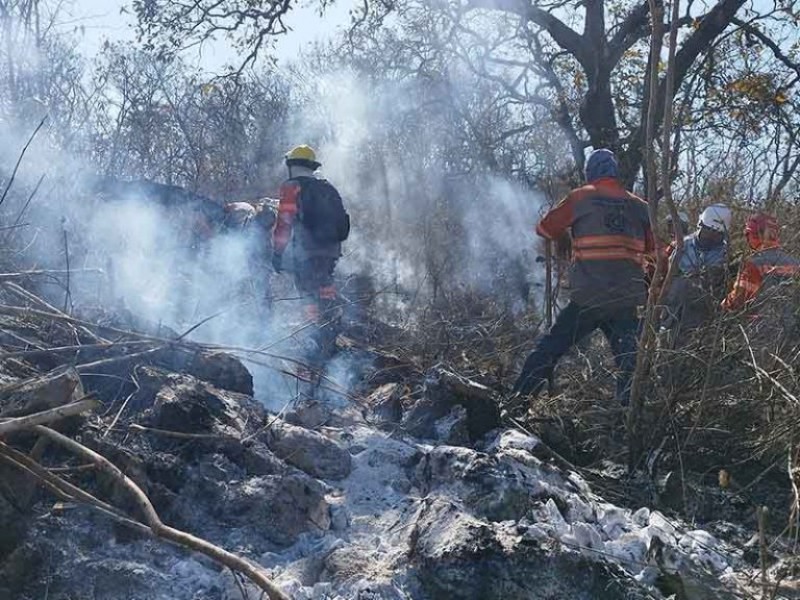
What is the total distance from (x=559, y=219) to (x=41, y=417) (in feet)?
10.5

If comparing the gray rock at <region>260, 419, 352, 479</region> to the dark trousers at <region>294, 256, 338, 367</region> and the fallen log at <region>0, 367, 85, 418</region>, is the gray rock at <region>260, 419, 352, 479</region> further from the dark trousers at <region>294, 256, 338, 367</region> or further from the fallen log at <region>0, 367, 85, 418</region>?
the dark trousers at <region>294, 256, 338, 367</region>

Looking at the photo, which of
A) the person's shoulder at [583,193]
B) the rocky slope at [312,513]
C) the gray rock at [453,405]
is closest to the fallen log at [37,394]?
the rocky slope at [312,513]

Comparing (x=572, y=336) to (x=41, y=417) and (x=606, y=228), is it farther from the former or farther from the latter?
(x=41, y=417)

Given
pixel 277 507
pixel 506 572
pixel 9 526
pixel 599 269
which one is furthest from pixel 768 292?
pixel 9 526

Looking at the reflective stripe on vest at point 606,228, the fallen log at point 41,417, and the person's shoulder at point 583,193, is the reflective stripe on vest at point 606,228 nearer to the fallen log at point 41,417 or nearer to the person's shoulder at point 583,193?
the person's shoulder at point 583,193

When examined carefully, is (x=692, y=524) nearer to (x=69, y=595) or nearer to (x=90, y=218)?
(x=69, y=595)

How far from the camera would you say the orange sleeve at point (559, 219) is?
4902 millimetres

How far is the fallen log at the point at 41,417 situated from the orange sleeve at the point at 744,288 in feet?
8.84

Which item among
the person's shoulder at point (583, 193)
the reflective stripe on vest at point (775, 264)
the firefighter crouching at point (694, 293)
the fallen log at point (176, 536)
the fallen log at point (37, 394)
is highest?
the person's shoulder at point (583, 193)

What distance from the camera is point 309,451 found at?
361 cm

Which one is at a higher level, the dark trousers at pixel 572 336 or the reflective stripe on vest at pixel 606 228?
the reflective stripe on vest at pixel 606 228

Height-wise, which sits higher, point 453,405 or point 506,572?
point 453,405

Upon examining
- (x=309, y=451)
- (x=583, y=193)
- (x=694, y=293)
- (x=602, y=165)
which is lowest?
(x=309, y=451)

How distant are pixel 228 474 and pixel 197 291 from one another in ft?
11.3
